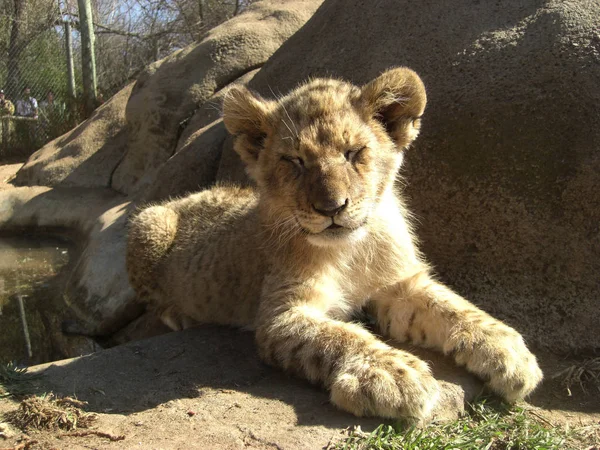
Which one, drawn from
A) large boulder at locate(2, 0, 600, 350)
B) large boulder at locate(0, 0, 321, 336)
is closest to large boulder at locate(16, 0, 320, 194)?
large boulder at locate(0, 0, 321, 336)

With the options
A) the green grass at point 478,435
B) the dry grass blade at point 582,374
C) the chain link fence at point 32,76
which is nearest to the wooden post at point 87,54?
the chain link fence at point 32,76

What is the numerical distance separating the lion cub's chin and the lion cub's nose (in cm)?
13

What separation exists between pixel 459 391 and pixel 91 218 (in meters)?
7.54

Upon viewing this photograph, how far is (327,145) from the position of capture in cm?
378

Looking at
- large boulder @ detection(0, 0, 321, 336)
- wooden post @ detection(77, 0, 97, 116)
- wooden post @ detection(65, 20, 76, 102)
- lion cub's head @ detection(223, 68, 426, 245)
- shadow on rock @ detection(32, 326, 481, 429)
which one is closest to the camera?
shadow on rock @ detection(32, 326, 481, 429)

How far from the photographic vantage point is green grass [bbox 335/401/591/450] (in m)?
2.94

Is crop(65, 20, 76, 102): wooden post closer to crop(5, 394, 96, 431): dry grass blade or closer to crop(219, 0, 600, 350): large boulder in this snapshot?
crop(219, 0, 600, 350): large boulder

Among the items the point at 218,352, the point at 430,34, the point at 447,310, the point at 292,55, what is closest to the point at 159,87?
the point at 292,55

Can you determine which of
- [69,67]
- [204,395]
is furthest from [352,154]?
[69,67]

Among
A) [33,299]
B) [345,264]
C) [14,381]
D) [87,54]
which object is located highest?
[87,54]

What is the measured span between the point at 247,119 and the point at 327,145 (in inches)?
29.8

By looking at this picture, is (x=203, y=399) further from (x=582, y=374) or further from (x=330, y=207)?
(x=582, y=374)

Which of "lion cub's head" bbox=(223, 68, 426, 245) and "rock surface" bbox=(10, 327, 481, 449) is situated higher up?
"lion cub's head" bbox=(223, 68, 426, 245)

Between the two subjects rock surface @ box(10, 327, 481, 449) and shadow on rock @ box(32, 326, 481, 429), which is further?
shadow on rock @ box(32, 326, 481, 429)
